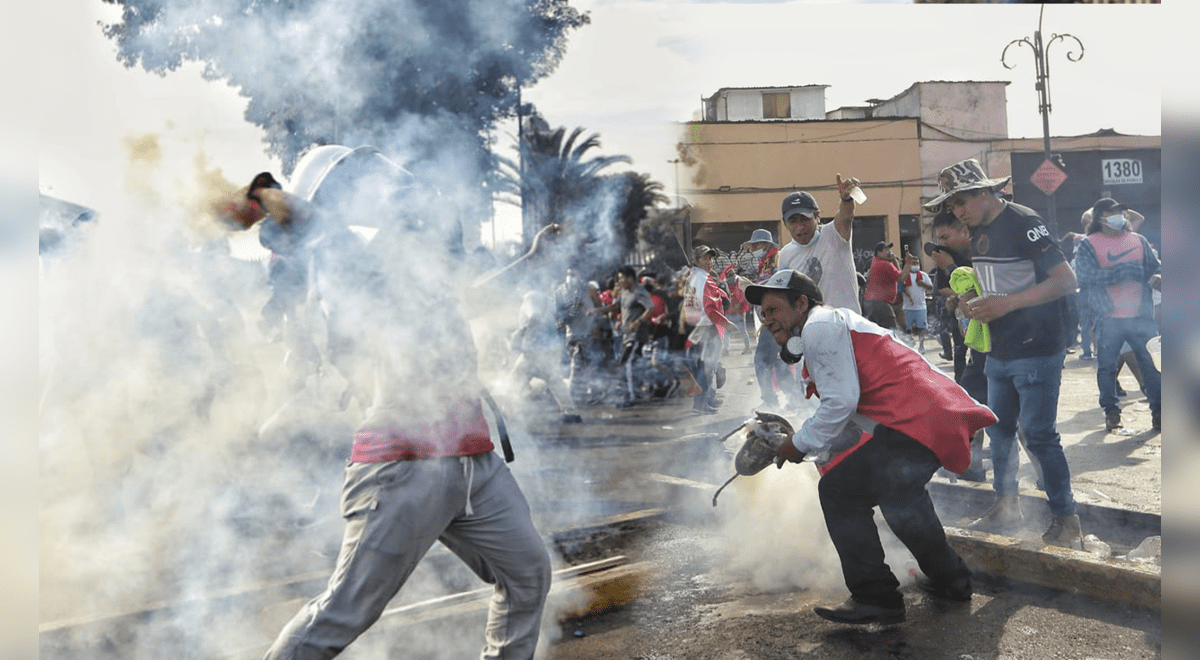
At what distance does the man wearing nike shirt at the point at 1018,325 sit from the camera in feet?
13.5

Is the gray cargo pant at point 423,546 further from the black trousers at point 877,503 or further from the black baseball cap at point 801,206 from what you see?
the black baseball cap at point 801,206

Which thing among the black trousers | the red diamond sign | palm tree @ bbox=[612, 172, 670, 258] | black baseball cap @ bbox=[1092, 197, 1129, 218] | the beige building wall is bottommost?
the black trousers

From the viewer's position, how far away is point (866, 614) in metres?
3.46

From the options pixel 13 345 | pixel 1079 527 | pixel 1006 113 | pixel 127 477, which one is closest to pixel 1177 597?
pixel 13 345

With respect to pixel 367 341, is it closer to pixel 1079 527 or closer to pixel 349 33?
pixel 349 33

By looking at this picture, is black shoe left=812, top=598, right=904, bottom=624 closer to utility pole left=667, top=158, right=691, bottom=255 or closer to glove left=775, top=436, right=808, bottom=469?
glove left=775, top=436, right=808, bottom=469

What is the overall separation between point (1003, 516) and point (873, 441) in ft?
5.12

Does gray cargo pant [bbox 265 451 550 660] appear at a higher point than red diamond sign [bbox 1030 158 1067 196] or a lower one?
lower

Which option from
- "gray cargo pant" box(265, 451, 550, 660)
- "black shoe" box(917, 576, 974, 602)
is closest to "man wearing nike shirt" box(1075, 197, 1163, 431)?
"black shoe" box(917, 576, 974, 602)

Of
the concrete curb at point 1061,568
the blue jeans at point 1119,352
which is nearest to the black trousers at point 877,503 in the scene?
the concrete curb at point 1061,568

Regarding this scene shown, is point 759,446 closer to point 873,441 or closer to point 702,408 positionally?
point 873,441

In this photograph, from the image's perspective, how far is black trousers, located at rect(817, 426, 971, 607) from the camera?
3.46 m

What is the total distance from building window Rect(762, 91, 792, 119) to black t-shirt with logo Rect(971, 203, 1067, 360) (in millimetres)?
14854

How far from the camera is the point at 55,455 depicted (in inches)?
180
